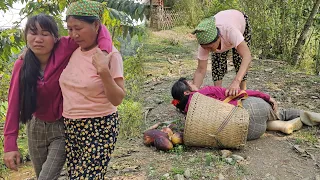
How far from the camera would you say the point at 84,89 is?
1992mm

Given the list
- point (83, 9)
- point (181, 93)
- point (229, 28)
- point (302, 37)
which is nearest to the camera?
point (83, 9)

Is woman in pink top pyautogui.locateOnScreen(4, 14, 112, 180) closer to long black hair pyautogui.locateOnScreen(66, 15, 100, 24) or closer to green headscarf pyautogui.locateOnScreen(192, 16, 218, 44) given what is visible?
long black hair pyautogui.locateOnScreen(66, 15, 100, 24)

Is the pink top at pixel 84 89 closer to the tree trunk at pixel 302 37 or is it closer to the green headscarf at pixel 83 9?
the green headscarf at pixel 83 9

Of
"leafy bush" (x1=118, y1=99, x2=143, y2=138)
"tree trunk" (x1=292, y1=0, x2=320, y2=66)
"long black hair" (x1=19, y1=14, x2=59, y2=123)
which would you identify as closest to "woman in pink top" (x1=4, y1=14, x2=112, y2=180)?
"long black hair" (x1=19, y1=14, x2=59, y2=123)

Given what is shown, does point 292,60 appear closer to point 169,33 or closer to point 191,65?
point 191,65

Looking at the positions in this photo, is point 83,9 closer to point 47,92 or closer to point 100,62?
point 100,62

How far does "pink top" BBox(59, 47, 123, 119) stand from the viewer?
6.49ft

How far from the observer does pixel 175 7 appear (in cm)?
1473

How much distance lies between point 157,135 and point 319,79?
3472 mm

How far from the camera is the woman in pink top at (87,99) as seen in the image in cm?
194

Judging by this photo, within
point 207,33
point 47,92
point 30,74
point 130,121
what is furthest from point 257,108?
point 30,74

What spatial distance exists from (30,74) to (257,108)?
7.10 ft

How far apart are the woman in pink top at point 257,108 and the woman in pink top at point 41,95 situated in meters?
1.60

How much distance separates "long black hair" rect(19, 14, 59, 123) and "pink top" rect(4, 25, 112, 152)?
0.03 metres
